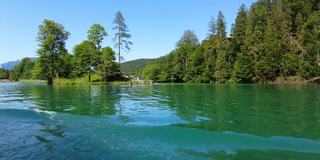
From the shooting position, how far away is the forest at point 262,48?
58.8 metres

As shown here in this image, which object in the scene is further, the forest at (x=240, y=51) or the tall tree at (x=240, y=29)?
the tall tree at (x=240, y=29)

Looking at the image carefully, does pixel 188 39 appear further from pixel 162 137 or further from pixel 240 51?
pixel 162 137

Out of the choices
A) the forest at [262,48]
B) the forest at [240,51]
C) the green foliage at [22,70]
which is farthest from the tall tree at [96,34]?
the green foliage at [22,70]

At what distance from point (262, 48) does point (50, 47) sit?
49.4m

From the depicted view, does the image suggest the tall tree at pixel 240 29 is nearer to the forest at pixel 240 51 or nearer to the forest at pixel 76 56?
the forest at pixel 240 51

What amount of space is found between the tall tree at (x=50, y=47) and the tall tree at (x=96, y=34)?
646cm

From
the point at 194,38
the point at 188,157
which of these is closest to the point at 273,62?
the point at 194,38

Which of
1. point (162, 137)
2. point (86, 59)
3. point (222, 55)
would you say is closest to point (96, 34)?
point (86, 59)

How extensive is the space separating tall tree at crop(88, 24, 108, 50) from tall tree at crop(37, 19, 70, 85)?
21.2 feet

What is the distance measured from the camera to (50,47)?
187ft

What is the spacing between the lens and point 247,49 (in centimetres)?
6794

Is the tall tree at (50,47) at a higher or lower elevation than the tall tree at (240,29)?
lower

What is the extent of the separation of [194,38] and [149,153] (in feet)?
315

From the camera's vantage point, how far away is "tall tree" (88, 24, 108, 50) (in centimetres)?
5891
